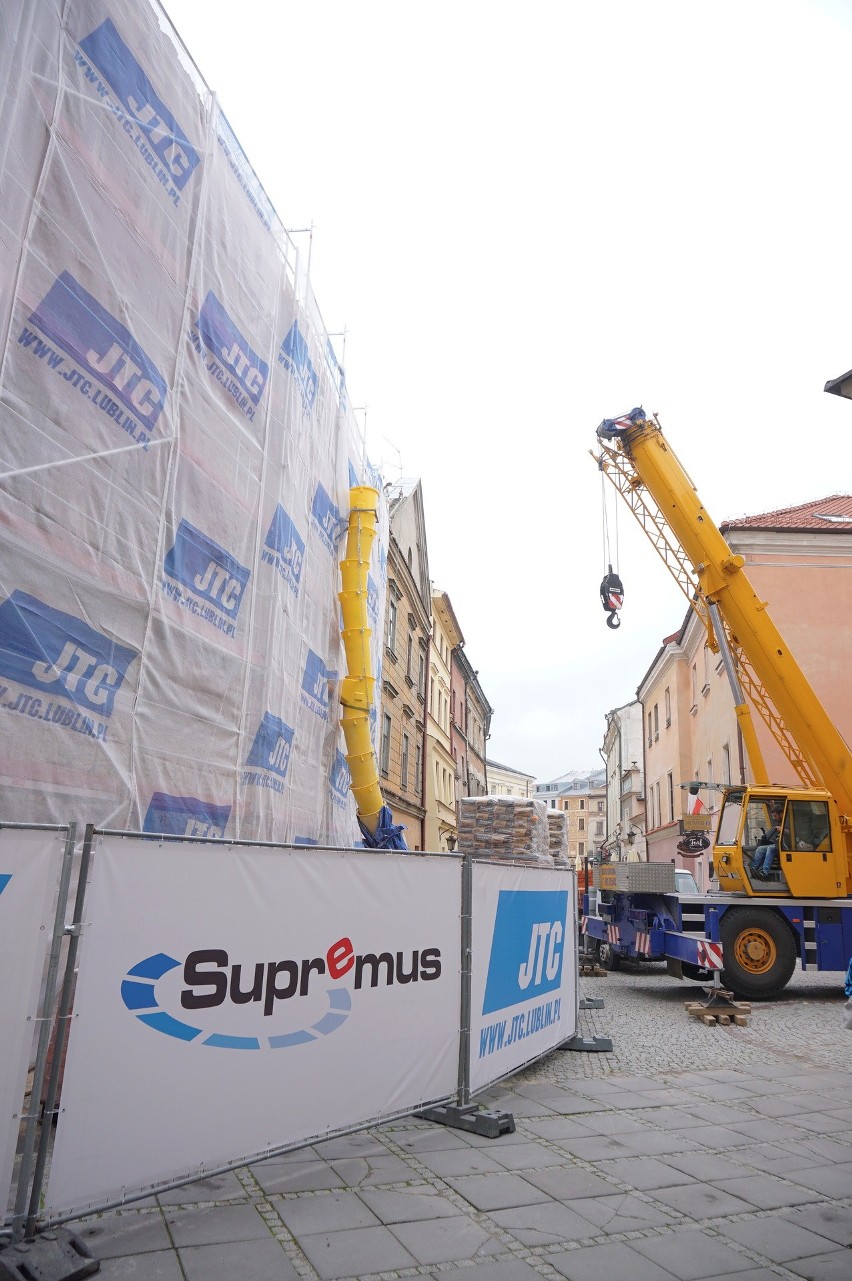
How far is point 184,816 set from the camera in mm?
6961

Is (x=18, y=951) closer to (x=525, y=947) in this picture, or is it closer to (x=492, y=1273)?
(x=492, y=1273)

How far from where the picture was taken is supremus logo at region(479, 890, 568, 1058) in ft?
18.9

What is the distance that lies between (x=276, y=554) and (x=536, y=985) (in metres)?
4.89

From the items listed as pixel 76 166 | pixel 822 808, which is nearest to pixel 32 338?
pixel 76 166

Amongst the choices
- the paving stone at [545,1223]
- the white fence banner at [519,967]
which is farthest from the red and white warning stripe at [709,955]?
the paving stone at [545,1223]

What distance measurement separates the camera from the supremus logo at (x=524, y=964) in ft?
18.9

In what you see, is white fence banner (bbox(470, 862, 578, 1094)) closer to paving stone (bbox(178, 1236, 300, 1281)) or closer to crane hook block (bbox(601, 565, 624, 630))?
paving stone (bbox(178, 1236, 300, 1281))

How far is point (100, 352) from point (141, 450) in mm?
760

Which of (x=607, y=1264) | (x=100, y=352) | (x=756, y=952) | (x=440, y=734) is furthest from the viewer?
(x=440, y=734)

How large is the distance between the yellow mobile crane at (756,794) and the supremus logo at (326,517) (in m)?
5.83

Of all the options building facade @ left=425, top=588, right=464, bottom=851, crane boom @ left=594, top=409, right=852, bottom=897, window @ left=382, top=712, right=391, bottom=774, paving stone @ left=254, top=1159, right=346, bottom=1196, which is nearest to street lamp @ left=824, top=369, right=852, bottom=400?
crane boom @ left=594, top=409, right=852, bottom=897

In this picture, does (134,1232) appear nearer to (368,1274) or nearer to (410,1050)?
(368,1274)

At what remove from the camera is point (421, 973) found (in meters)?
4.95

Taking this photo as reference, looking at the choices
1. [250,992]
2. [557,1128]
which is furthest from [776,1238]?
[250,992]
